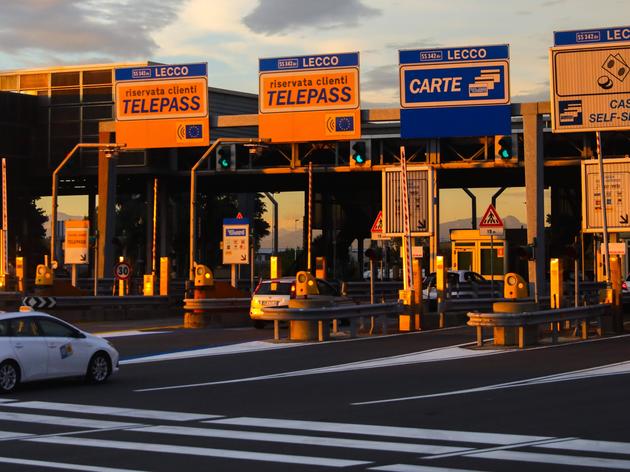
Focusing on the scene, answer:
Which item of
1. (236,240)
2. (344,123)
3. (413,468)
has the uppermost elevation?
(344,123)

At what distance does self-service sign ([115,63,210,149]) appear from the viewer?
42.2 metres

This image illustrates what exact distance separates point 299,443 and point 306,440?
0.73 feet

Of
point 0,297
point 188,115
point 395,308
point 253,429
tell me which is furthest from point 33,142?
point 253,429

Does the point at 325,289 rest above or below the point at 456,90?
below

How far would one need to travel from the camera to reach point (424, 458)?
433 inches

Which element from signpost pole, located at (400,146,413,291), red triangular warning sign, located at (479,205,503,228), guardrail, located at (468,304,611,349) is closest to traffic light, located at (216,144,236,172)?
red triangular warning sign, located at (479,205,503,228)

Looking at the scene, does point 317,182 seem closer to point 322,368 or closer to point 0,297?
point 0,297

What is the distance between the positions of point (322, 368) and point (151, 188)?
41.7m

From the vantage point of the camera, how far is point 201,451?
11617 mm

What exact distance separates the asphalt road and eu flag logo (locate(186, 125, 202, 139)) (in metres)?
18.6

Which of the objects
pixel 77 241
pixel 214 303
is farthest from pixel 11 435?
pixel 77 241

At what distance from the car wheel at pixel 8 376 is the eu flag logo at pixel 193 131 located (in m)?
25.3

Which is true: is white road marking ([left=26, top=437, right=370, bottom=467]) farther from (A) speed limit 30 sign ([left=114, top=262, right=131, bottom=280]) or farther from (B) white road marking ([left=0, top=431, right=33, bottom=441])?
(A) speed limit 30 sign ([left=114, top=262, right=131, bottom=280])

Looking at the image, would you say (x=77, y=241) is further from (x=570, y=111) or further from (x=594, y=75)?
(x=594, y=75)
